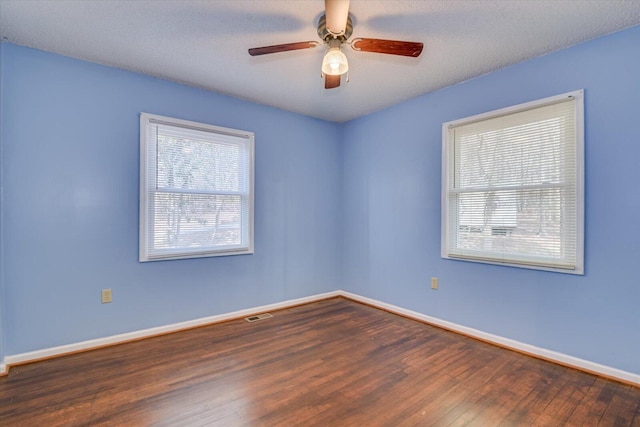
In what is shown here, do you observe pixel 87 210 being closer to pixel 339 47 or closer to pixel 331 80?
pixel 331 80

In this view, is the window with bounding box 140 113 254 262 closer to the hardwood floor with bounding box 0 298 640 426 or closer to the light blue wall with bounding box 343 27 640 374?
the hardwood floor with bounding box 0 298 640 426

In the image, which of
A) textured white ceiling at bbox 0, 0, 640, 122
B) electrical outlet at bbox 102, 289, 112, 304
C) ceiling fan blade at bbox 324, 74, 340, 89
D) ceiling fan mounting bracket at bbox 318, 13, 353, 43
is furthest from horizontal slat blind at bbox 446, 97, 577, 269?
electrical outlet at bbox 102, 289, 112, 304

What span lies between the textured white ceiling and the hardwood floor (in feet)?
8.22

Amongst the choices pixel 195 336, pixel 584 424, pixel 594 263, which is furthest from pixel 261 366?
pixel 594 263

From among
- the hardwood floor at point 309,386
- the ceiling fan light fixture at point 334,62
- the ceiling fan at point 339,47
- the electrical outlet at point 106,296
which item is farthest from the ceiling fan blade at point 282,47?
the electrical outlet at point 106,296

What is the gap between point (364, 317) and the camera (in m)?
3.46

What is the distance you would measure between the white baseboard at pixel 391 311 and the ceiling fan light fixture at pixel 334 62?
8.71 feet

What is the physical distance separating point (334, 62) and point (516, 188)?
6.36 feet

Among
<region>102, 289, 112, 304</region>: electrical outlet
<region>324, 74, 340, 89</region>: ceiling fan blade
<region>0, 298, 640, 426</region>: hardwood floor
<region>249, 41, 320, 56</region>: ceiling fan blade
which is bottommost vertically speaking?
<region>0, 298, 640, 426</region>: hardwood floor

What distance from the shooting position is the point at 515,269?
8.66ft

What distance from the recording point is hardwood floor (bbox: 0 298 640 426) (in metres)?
1.74

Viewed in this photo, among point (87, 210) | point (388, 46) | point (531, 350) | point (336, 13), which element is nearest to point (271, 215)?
point (87, 210)

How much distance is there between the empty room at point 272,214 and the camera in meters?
1.95

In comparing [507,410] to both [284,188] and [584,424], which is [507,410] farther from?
[284,188]
